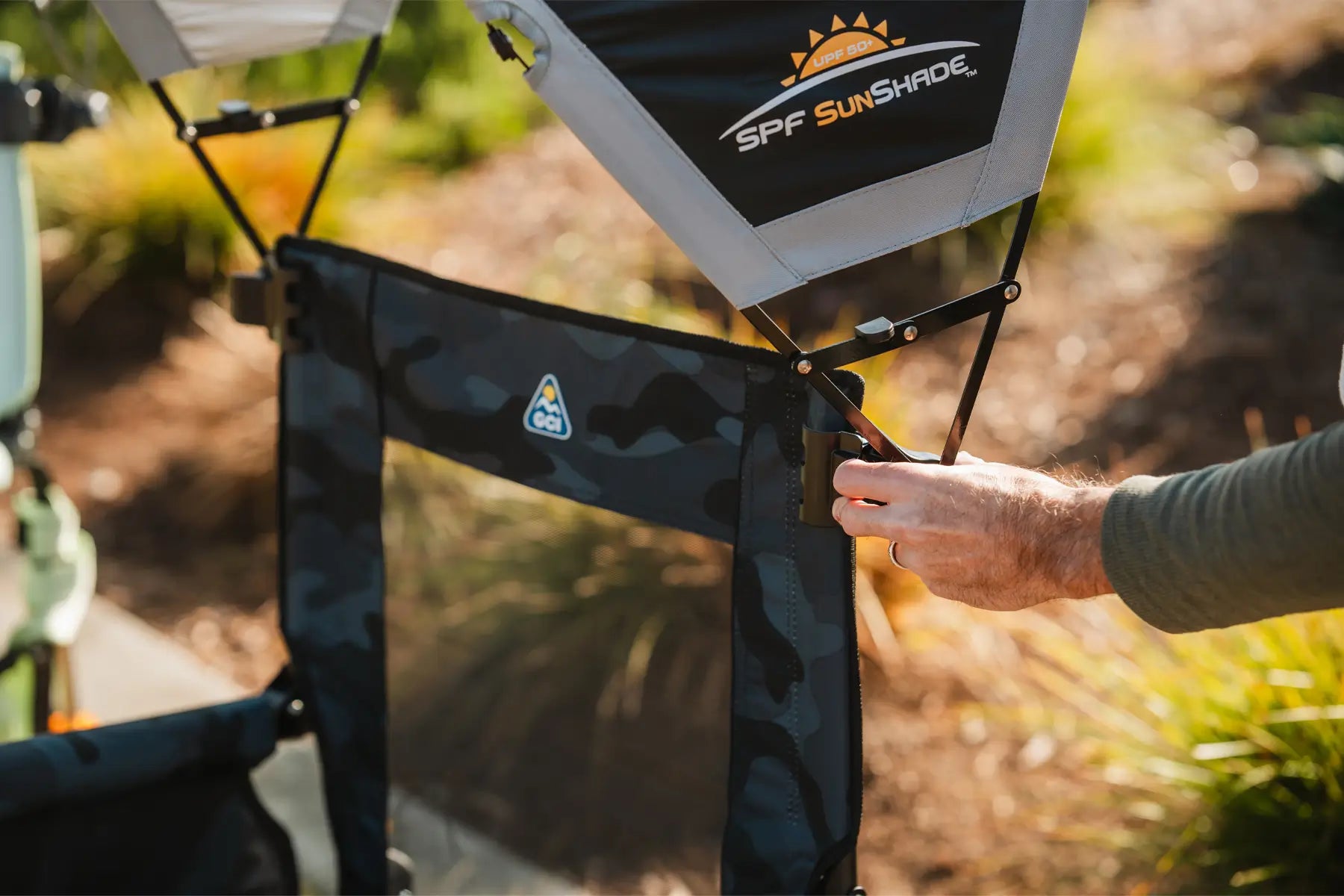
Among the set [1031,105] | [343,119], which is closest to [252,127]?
[343,119]

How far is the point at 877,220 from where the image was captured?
1.17 meters

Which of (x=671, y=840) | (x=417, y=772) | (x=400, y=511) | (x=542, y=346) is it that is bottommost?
(x=671, y=840)

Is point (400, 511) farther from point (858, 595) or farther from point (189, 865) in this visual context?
point (189, 865)

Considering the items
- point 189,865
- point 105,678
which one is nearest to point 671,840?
point 189,865

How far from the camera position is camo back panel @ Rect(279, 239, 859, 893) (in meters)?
1.32

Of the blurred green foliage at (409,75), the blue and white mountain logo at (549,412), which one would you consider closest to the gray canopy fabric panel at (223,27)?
the blue and white mountain logo at (549,412)

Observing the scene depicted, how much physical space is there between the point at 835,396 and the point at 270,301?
2.81 ft

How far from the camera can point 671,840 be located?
2441 millimetres

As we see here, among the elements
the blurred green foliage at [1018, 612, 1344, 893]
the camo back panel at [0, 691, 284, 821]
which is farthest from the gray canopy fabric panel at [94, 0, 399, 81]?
the blurred green foliage at [1018, 612, 1344, 893]

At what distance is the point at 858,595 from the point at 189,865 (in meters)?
1.52

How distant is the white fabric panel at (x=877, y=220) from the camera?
1154mm

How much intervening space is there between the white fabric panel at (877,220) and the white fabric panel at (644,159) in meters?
0.02

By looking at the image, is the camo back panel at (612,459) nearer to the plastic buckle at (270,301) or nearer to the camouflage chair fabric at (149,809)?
the plastic buckle at (270,301)

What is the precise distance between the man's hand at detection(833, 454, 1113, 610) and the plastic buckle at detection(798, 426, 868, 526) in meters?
0.06
